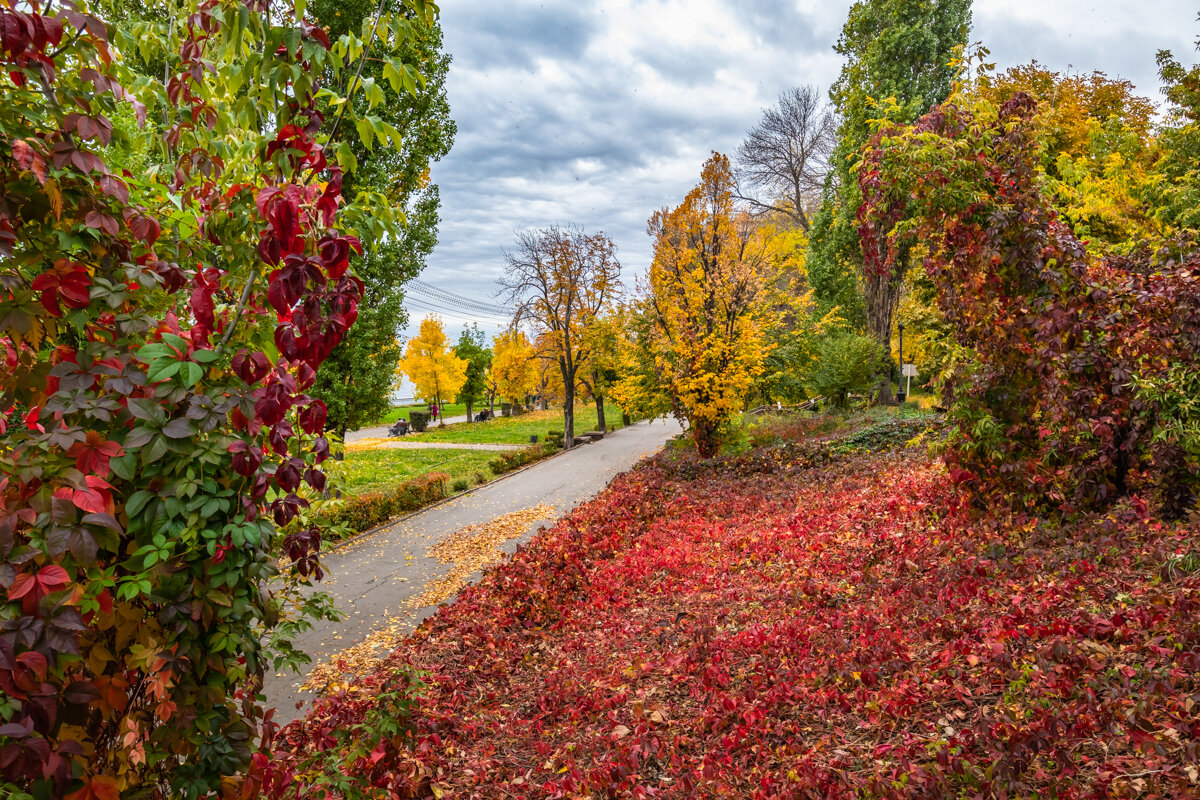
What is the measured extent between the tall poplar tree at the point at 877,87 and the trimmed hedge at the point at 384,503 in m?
14.1

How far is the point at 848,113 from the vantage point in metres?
19.2

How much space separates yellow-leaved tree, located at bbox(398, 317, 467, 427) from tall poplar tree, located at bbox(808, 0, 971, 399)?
69.7 ft

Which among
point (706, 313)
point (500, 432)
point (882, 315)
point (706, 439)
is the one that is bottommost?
point (500, 432)

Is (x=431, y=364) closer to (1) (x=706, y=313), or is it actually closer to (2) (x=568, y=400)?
(2) (x=568, y=400)

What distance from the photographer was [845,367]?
18.3 metres

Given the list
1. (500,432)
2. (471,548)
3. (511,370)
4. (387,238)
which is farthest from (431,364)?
(471,548)

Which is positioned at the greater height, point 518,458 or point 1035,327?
point 1035,327

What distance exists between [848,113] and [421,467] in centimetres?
1855

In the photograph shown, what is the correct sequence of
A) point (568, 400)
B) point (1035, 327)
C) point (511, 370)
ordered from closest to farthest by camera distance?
point (1035, 327)
point (568, 400)
point (511, 370)

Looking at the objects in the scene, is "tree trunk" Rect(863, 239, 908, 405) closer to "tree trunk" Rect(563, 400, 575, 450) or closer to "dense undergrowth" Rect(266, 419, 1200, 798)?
"tree trunk" Rect(563, 400, 575, 450)

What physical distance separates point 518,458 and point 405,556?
8.19 metres

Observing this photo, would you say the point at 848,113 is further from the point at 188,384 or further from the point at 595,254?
the point at 188,384

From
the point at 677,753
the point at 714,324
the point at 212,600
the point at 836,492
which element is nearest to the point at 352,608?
the point at 677,753

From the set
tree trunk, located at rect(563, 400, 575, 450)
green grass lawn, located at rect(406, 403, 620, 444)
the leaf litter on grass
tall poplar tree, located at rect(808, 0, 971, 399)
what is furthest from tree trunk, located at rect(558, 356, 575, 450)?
tall poplar tree, located at rect(808, 0, 971, 399)
